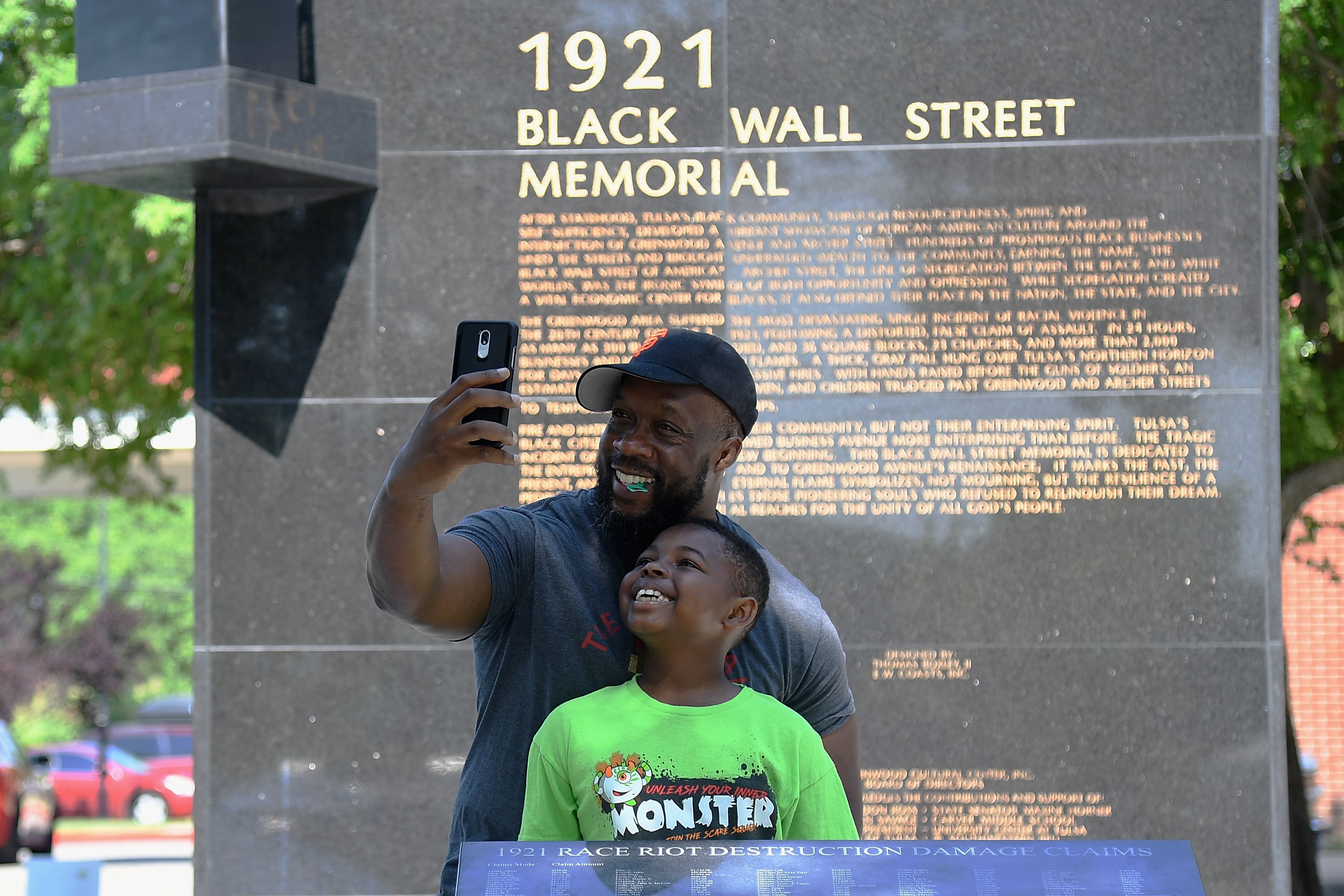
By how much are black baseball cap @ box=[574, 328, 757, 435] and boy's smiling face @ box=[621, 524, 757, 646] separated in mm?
277

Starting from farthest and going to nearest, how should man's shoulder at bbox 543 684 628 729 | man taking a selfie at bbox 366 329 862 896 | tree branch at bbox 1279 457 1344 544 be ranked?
tree branch at bbox 1279 457 1344 544
man taking a selfie at bbox 366 329 862 896
man's shoulder at bbox 543 684 628 729

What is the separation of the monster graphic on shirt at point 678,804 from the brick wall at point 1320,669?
18.0 m

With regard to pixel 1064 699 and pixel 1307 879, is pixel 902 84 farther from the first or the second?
pixel 1307 879

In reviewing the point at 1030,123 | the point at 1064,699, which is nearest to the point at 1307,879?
the point at 1064,699

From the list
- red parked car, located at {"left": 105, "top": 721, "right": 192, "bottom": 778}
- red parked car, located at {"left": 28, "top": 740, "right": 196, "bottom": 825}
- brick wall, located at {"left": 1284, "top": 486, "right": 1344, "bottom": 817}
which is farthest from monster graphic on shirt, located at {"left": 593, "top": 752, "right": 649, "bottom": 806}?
red parked car, located at {"left": 105, "top": 721, "right": 192, "bottom": 778}

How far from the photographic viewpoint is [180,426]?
2430cm

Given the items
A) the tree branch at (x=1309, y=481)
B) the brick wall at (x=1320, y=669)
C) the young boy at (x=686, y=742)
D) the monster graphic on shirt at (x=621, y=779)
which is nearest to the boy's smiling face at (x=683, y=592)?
the young boy at (x=686, y=742)

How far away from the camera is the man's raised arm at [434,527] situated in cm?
246

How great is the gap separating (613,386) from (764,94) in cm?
355

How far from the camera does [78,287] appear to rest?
10664 mm

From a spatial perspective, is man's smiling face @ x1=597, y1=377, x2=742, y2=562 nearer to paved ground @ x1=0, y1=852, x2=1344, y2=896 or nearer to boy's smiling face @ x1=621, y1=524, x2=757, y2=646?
boy's smiling face @ x1=621, y1=524, x2=757, y2=646

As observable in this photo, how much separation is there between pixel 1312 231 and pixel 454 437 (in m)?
8.45

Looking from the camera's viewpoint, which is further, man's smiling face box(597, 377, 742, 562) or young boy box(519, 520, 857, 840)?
man's smiling face box(597, 377, 742, 562)

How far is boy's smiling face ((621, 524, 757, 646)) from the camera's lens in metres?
2.80
